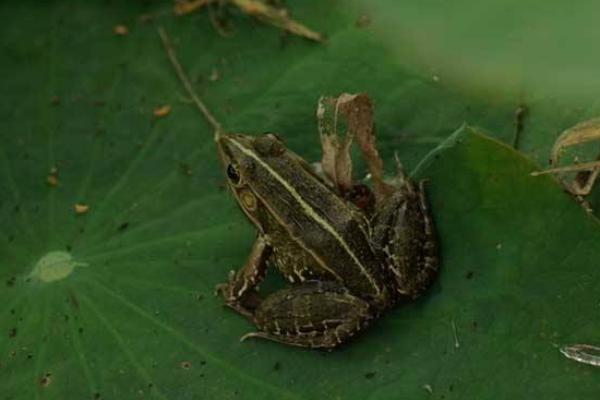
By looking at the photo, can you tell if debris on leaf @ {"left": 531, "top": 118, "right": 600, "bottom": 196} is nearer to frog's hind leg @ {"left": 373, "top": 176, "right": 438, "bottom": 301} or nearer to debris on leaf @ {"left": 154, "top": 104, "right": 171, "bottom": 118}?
frog's hind leg @ {"left": 373, "top": 176, "right": 438, "bottom": 301}

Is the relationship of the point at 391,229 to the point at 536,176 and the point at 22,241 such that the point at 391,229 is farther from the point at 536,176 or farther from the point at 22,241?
the point at 22,241

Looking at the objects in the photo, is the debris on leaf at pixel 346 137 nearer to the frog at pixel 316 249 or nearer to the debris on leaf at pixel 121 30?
the frog at pixel 316 249

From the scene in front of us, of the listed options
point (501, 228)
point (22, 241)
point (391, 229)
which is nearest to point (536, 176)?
point (501, 228)

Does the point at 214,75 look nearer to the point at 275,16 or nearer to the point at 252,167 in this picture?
the point at 275,16

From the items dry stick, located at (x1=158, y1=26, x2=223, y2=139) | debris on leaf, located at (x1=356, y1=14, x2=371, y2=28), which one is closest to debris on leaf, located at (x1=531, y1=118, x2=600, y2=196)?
debris on leaf, located at (x1=356, y1=14, x2=371, y2=28)

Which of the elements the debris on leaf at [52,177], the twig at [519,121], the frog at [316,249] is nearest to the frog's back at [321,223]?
the frog at [316,249]

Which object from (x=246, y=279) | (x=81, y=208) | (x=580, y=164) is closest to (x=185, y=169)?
(x=81, y=208)
